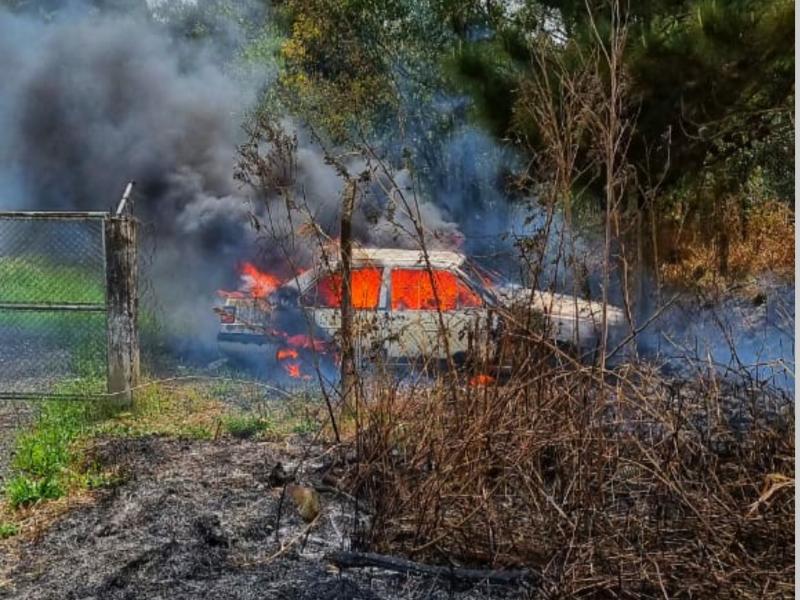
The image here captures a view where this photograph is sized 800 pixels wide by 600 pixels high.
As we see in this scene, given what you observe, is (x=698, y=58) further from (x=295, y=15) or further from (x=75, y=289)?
(x=295, y=15)

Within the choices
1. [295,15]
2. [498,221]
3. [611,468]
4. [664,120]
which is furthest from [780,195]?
[611,468]

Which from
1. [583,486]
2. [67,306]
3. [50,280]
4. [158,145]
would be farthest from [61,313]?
[583,486]

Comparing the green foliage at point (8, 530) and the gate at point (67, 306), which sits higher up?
the gate at point (67, 306)

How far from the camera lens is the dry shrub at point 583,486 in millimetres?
4016

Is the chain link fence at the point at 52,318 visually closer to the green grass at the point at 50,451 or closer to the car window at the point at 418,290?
the green grass at the point at 50,451

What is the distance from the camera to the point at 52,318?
12.7 m

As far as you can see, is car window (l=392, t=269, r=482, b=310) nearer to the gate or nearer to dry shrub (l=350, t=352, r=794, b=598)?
the gate

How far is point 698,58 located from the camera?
32.2 ft

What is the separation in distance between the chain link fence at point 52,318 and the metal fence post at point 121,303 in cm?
101

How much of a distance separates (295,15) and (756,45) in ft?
48.0

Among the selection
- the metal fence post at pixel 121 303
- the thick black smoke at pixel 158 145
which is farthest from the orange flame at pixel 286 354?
the thick black smoke at pixel 158 145

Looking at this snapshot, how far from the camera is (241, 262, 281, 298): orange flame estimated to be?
1090 centimetres

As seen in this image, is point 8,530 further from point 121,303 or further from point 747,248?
point 747,248

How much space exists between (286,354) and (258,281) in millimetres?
2413
